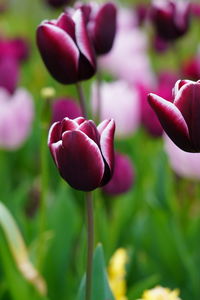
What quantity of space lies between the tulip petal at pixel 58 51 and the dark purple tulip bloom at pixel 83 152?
19 centimetres

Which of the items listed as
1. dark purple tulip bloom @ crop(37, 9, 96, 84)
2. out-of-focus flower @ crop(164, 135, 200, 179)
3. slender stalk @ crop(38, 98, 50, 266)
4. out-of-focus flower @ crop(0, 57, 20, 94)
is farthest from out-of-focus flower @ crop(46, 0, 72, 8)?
dark purple tulip bloom @ crop(37, 9, 96, 84)

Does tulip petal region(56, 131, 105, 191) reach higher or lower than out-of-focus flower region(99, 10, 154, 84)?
higher

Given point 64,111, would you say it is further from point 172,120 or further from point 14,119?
point 172,120

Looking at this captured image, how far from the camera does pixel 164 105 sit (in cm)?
55

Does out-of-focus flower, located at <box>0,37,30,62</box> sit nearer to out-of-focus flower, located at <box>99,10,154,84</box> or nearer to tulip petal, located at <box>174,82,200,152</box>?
out-of-focus flower, located at <box>99,10,154,84</box>

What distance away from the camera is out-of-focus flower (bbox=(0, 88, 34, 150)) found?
139 cm

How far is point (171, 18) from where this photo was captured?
121 centimetres

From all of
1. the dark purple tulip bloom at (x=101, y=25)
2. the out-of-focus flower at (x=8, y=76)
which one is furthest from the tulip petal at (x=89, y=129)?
the out-of-focus flower at (x=8, y=76)

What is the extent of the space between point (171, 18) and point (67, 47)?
0.49 m

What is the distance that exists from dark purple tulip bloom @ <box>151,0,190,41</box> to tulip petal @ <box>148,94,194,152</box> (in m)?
0.66

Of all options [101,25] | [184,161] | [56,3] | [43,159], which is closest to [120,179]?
[184,161]

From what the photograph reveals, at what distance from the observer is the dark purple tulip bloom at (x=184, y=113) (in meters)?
0.55

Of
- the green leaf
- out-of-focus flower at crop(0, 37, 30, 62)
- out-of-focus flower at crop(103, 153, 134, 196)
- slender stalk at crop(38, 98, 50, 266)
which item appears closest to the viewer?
the green leaf

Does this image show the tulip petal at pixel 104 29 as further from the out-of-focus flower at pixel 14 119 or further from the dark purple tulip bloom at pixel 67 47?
the out-of-focus flower at pixel 14 119
